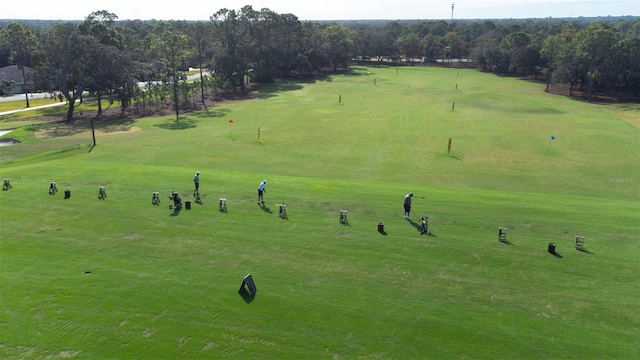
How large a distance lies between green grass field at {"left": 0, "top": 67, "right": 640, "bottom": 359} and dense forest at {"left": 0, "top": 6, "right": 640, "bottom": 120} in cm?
2463

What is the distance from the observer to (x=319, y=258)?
22.2m

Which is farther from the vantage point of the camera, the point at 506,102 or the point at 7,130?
the point at 506,102

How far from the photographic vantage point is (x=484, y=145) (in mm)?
53094

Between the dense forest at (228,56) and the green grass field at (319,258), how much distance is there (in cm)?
2463

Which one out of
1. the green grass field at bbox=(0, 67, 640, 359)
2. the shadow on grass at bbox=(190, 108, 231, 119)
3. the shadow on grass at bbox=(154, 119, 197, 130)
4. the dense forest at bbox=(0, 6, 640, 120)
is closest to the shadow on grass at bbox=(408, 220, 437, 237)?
the green grass field at bbox=(0, 67, 640, 359)

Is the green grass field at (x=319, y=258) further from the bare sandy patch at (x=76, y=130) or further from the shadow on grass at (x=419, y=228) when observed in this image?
the bare sandy patch at (x=76, y=130)

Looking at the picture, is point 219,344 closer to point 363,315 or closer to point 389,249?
point 363,315

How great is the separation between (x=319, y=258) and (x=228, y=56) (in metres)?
80.2

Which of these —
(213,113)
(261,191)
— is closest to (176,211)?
(261,191)

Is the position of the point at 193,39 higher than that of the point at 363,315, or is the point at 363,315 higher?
the point at 193,39

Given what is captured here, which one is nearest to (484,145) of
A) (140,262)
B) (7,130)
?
(140,262)

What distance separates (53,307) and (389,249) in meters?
15.4

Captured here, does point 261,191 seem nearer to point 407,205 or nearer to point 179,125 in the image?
point 407,205

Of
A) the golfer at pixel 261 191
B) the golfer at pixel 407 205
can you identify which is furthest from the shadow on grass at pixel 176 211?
the golfer at pixel 407 205
